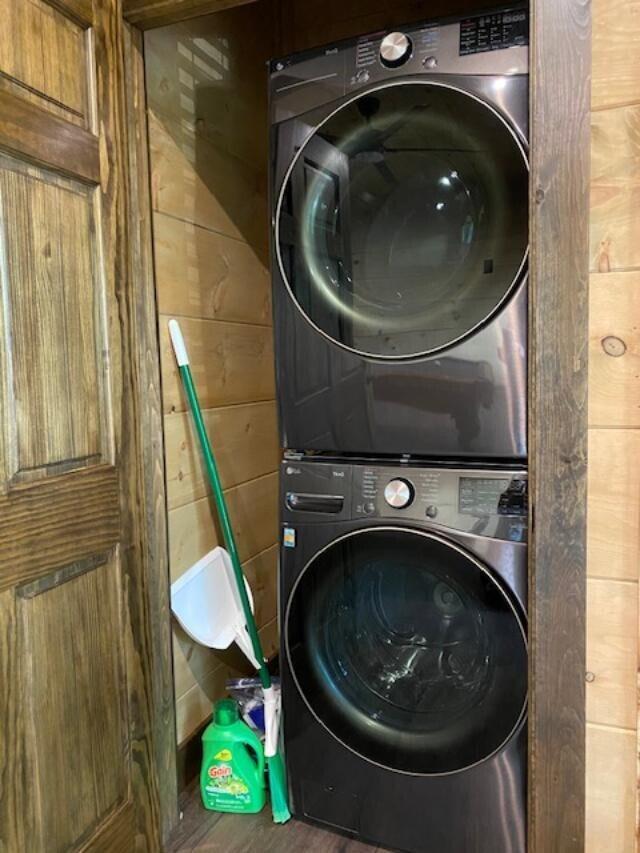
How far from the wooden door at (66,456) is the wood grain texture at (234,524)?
0.85ft

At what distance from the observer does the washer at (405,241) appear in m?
1.28

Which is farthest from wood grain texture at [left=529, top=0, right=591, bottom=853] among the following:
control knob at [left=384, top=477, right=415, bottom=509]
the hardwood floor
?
the hardwood floor

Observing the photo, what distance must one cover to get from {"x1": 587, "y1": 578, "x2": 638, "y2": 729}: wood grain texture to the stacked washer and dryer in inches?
6.7

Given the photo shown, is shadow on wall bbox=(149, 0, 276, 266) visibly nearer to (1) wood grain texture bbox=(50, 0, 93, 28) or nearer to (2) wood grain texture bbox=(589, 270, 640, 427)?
Result: (1) wood grain texture bbox=(50, 0, 93, 28)

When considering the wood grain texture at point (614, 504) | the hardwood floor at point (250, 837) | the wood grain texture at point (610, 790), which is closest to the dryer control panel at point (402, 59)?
the wood grain texture at point (614, 504)

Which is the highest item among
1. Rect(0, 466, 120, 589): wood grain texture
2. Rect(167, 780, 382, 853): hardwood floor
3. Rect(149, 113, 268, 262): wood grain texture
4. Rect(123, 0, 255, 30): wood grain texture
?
Rect(123, 0, 255, 30): wood grain texture

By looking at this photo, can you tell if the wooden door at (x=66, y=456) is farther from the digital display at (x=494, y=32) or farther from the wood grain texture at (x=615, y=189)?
the wood grain texture at (x=615, y=189)

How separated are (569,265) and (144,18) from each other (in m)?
1.06

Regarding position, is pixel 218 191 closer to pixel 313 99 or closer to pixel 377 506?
pixel 313 99

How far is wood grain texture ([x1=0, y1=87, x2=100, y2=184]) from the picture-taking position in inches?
43.9

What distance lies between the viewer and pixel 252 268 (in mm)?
2115

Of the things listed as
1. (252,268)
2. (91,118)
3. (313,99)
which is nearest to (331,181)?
(313,99)

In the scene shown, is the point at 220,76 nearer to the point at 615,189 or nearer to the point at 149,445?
the point at 149,445

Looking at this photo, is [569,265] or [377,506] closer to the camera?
[569,265]
